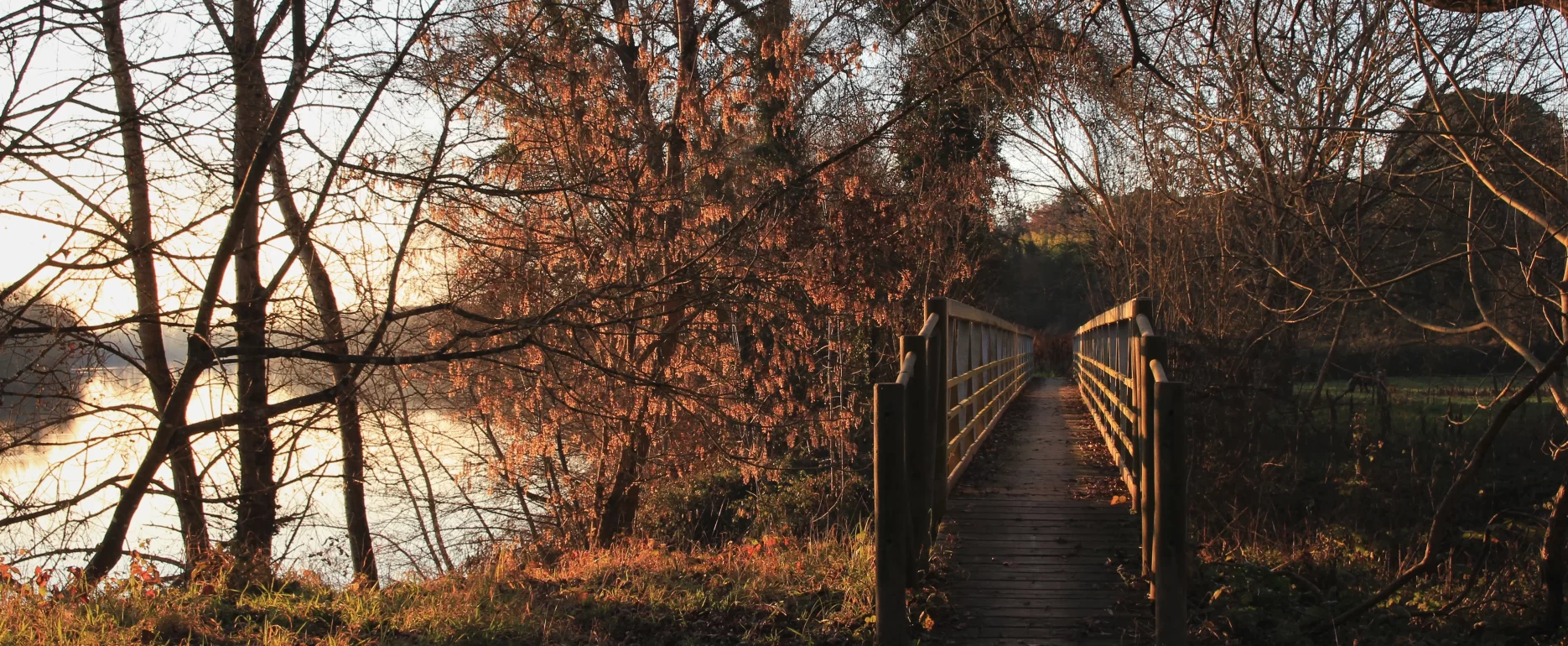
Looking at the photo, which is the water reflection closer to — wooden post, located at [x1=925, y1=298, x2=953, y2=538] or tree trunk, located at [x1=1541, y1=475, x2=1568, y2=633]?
wooden post, located at [x1=925, y1=298, x2=953, y2=538]

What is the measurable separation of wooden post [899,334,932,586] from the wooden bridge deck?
28cm

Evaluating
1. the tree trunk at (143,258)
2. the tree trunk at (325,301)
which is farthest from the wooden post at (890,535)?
Answer: the tree trunk at (143,258)

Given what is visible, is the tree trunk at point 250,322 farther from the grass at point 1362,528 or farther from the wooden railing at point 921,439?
the grass at point 1362,528

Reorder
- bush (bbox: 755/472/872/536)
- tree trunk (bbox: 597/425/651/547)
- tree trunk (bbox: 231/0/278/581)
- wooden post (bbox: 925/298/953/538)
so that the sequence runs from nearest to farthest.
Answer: tree trunk (bbox: 231/0/278/581) → wooden post (bbox: 925/298/953/538) → tree trunk (bbox: 597/425/651/547) → bush (bbox: 755/472/872/536)

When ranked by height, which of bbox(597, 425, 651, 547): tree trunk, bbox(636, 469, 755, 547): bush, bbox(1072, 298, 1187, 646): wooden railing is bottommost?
bbox(636, 469, 755, 547): bush

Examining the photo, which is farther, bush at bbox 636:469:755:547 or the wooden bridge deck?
bush at bbox 636:469:755:547

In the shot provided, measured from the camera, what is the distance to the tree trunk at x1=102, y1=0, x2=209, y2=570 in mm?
6297

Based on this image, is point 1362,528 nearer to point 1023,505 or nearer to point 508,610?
point 1023,505

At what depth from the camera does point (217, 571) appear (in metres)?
7.89

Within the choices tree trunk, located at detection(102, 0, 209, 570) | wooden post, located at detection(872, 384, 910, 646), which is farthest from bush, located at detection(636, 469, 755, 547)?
wooden post, located at detection(872, 384, 910, 646)

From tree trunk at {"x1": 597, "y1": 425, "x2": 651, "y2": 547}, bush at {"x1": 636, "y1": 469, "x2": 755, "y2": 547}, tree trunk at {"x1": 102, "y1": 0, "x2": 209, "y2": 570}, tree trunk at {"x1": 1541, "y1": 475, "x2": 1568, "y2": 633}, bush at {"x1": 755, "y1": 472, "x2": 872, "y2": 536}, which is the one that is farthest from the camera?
bush at {"x1": 636, "y1": 469, "x2": 755, "y2": 547}

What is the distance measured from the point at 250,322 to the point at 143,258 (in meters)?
0.70

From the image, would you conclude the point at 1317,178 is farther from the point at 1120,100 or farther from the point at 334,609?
the point at 334,609

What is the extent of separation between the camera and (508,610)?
5.98 metres
